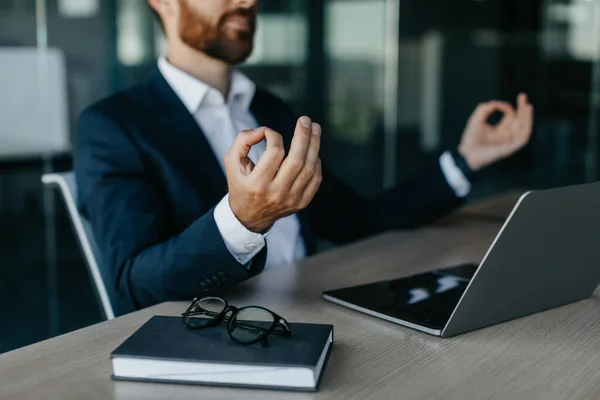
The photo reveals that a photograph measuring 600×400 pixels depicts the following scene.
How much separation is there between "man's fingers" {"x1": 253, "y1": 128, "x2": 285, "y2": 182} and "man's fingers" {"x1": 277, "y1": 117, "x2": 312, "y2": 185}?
0.01 metres

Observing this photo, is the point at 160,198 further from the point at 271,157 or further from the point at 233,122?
the point at 271,157

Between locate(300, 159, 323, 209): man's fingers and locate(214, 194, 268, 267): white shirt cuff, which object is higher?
locate(300, 159, 323, 209): man's fingers

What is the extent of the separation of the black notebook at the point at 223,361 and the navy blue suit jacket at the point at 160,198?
11.6 inches

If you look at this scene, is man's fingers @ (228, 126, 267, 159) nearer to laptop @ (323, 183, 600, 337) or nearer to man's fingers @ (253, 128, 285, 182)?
man's fingers @ (253, 128, 285, 182)

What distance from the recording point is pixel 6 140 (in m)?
2.64

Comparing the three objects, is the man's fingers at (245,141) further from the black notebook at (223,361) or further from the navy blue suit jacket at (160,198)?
the black notebook at (223,361)

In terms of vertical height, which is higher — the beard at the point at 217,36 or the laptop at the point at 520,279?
the beard at the point at 217,36

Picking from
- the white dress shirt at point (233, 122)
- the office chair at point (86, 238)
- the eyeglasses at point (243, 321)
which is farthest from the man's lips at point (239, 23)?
the eyeglasses at point (243, 321)

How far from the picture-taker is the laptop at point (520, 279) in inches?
40.6

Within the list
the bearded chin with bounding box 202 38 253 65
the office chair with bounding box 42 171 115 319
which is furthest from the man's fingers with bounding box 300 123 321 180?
the bearded chin with bounding box 202 38 253 65

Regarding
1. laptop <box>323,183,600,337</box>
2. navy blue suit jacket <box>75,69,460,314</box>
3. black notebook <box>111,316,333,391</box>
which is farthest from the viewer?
navy blue suit jacket <box>75,69,460,314</box>

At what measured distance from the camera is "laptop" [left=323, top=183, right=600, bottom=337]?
103 cm

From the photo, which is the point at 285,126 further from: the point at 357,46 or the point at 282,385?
A: the point at 357,46

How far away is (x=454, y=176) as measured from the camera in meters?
1.94
